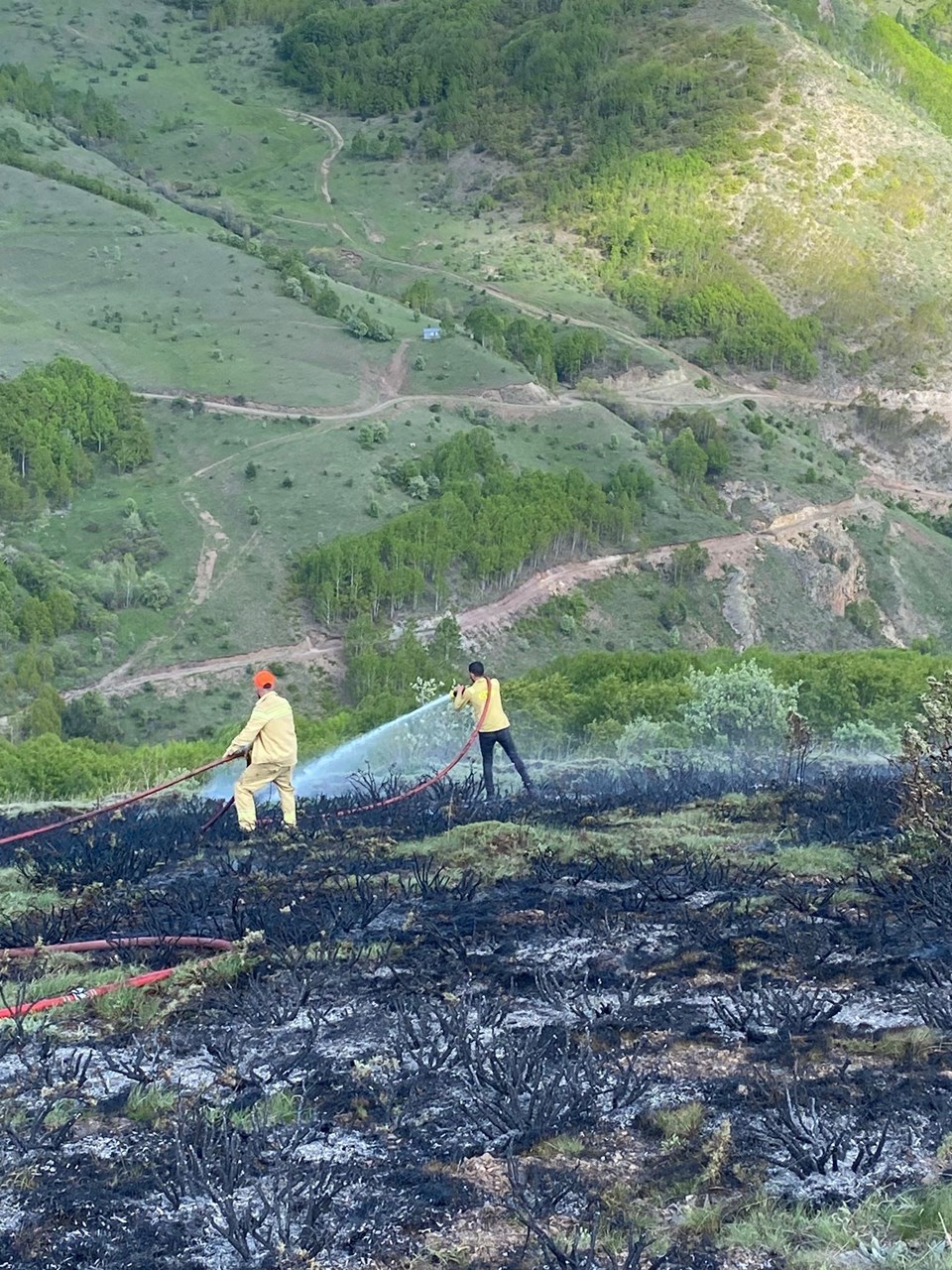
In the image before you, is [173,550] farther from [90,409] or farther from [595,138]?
[595,138]

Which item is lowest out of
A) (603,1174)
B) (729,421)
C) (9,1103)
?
(729,421)

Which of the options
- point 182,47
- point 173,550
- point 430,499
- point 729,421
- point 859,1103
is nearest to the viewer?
point 859,1103

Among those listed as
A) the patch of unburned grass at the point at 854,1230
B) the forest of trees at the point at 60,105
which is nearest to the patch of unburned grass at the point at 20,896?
the patch of unburned grass at the point at 854,1230

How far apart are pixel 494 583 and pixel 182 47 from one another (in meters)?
87.5

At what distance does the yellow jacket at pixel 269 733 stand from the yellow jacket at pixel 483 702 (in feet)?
6.94

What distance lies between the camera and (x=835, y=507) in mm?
78625

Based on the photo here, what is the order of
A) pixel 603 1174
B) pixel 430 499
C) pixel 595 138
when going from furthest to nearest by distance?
pixel 595 138 < pixel 430 499 < pixel 603 1174

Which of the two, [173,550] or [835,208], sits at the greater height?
[835,208]

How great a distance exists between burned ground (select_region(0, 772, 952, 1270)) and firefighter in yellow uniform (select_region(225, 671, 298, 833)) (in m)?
1.35

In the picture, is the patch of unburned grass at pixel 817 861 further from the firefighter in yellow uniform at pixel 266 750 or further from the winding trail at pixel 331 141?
the winding trail at pixel 331 141

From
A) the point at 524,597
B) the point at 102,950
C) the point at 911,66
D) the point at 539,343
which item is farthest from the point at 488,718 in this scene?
the point at 911,66

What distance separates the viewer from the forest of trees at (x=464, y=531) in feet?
198

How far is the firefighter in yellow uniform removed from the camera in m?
11.8

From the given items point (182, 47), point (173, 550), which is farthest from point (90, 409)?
point (182, 47)
